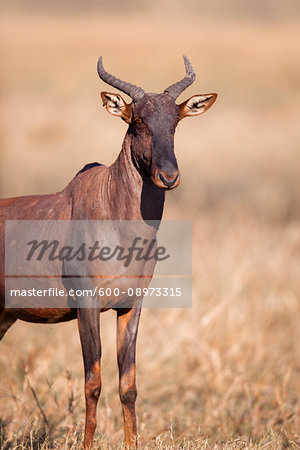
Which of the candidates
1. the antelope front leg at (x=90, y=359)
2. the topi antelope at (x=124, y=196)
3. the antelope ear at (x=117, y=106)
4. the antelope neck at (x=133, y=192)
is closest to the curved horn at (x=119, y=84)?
the topi antelope at (x=124, y=196)

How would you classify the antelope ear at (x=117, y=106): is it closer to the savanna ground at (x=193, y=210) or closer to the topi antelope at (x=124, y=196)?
the topi antelope at (x=124, y=196)

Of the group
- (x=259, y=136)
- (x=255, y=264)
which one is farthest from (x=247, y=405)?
(x=259, y=136)

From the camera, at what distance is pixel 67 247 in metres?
6.60

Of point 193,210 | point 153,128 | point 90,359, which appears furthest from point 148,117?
point 193,210

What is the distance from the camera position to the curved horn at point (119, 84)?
20.7 ft

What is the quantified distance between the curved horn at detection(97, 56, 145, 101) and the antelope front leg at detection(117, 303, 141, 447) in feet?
6.51

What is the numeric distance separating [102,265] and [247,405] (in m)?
6.55

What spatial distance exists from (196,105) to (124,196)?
43.9 inches

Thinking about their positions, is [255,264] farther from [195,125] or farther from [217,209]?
[195,125]

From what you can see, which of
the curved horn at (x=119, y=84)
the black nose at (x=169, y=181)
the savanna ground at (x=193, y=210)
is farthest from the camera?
the savanna ground at (x=193, y=210)

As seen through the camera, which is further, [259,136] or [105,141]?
[259,136]

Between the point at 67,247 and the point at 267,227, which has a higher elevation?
the point at 67,247

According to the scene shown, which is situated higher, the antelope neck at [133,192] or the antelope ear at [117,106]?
the antelope ear at [117,106]

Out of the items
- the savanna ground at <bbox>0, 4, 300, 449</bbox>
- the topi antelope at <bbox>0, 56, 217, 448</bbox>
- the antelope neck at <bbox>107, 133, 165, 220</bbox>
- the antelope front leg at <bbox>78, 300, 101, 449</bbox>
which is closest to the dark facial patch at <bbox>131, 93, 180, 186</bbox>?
the topi antelope at <bbox>0, 56, 217, 448</bbox>
